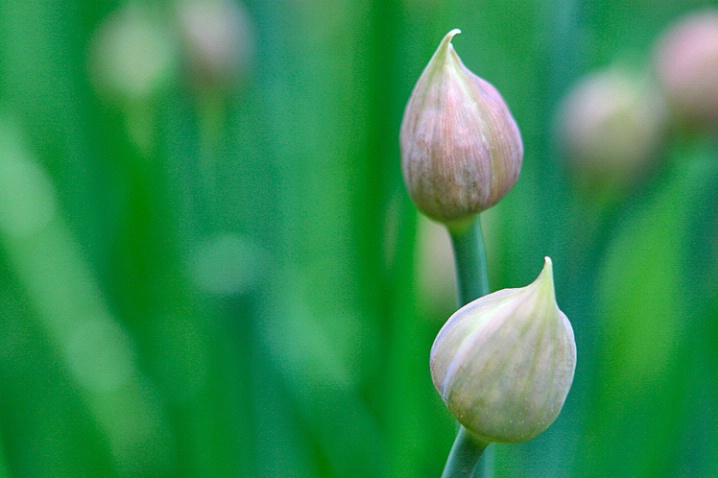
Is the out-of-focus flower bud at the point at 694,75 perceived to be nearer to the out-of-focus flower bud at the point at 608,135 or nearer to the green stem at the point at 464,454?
the out-of-focus flower bud at the point at 608,135

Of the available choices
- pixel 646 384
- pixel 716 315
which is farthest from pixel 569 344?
pixel 646 384

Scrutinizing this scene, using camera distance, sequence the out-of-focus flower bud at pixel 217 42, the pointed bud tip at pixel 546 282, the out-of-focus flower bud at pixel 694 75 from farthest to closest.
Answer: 1. the out-of-focus flower bud at pixel 217 42
2. the out-of-focus flower bud at pixel 694 75
3. the pointed bud tip at pixel 546 282

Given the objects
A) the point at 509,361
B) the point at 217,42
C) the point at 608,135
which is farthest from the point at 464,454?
the point at 217,42

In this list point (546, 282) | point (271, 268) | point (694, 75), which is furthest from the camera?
point (271, 268)

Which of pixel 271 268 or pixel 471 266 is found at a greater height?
pixel 471 266

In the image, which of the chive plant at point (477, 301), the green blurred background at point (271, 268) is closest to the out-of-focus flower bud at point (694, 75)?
the green blurred background at point (271, 268)

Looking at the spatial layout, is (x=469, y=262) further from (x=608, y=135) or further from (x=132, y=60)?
(x=132, y=60)
